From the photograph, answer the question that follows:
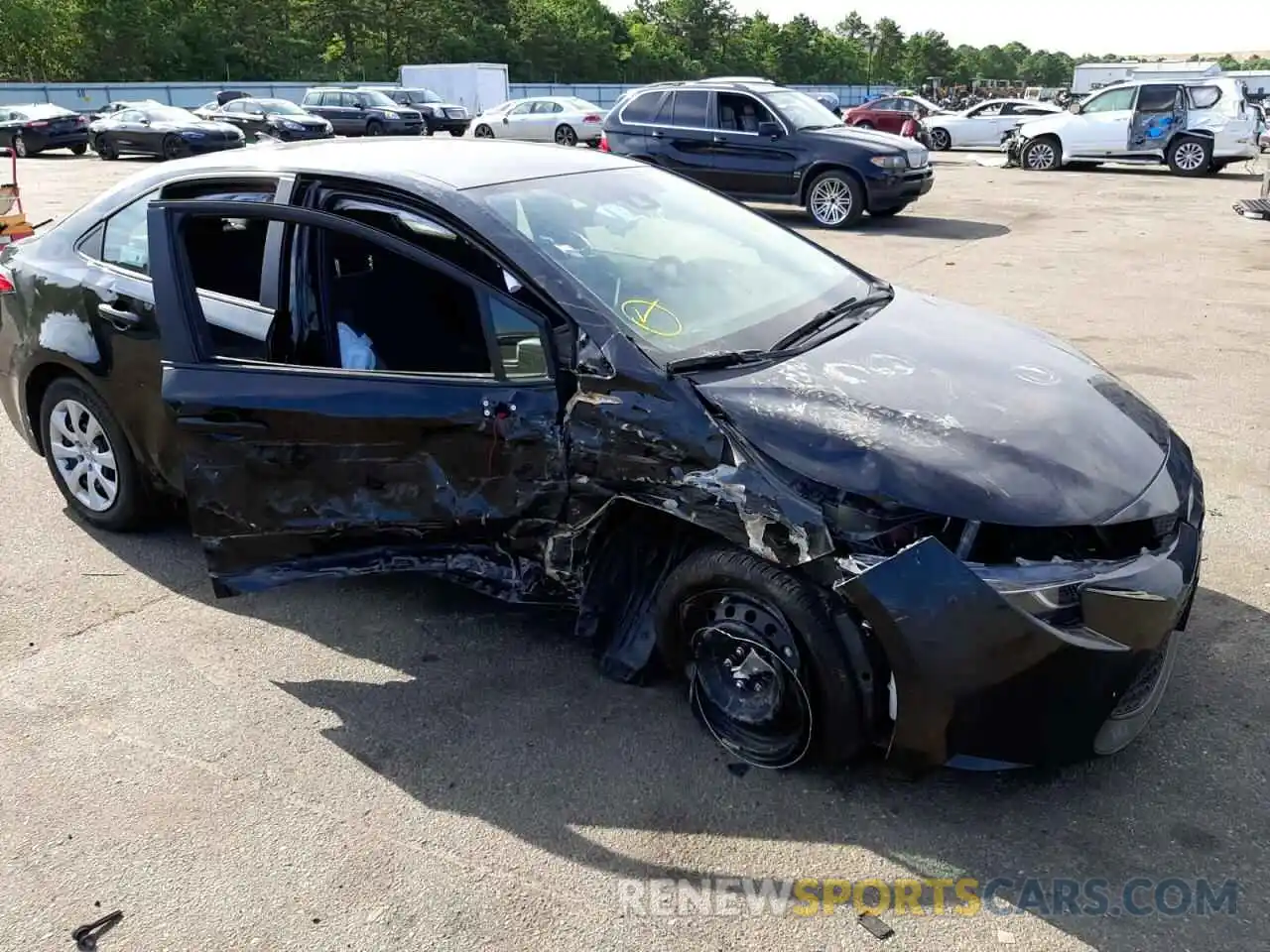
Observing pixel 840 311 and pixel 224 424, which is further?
pixel 840 311

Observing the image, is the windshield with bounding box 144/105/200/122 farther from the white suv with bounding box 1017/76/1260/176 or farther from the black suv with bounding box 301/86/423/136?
the white suv with bounding box 1017/76/1260/176

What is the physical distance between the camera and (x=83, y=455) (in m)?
4.52

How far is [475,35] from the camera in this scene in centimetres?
6284

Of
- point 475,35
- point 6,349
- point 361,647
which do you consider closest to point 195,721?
point 361,647

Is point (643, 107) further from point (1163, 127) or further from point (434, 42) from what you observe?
point (434, 42)

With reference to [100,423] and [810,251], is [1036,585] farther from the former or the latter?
[100,423]

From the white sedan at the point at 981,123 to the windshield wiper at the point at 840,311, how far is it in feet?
87.5

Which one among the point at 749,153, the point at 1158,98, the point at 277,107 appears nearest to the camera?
the point at 749,153

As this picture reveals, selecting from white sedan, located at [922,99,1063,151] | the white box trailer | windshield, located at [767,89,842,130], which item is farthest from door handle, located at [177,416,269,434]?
the white box trailer

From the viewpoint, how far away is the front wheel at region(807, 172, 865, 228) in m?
13.2

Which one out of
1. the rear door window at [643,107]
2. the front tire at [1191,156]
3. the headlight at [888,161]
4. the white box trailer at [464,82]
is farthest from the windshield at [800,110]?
the white box trailer at [464,82]

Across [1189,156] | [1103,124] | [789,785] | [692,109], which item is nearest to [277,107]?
[692,109]

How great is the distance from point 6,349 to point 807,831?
4.12 m

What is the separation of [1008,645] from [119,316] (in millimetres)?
3459
